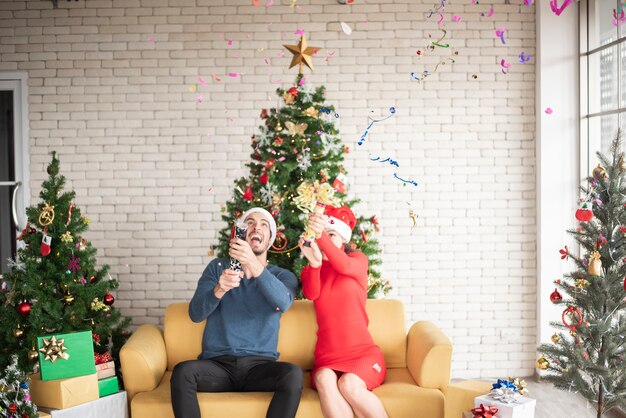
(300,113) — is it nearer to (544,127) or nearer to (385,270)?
(385,270)

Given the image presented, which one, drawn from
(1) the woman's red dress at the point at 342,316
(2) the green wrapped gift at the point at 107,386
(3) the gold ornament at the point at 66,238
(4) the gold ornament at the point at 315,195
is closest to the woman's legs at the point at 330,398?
(1) the woman's red dress at the point at 342,316

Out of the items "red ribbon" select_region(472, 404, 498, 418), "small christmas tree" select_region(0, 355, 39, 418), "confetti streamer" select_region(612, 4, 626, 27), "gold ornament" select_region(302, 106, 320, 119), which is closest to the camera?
"red ribbon" select_region(472, 404, 498, 418)

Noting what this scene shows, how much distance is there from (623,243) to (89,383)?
297 centimetres

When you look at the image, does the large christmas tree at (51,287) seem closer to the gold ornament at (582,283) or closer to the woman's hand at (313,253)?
the woman's hand at (313,253)

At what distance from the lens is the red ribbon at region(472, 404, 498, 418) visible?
10.1 feet

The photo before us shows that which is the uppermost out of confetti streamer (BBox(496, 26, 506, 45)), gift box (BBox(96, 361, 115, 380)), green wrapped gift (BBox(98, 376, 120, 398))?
confetti streamer (BBox(496, 26, 506, 45))

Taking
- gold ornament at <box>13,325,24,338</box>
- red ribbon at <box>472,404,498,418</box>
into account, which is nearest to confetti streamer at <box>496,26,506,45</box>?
red ribbon at <box>472,404,498,418</box>

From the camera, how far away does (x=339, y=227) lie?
3.92 metres

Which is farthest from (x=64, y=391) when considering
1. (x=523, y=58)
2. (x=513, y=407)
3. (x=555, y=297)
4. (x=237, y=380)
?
(x=523, y=58)

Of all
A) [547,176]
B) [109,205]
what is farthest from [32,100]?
[547,176]

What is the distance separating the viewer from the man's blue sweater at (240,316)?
12.6 feet

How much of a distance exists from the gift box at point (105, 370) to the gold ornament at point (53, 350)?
21cm

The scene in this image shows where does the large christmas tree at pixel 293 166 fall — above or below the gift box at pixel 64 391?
above

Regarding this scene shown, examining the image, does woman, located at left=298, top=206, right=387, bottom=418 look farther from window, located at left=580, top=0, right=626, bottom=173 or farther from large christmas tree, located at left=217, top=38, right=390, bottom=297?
window, located at left=580, top=0, right=626, bottom=173
